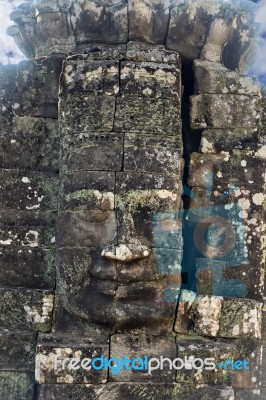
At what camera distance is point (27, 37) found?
615 centimetres

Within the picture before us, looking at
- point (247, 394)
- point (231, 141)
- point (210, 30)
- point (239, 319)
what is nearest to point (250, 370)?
point (247, 394)

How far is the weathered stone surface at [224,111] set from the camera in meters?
5.75

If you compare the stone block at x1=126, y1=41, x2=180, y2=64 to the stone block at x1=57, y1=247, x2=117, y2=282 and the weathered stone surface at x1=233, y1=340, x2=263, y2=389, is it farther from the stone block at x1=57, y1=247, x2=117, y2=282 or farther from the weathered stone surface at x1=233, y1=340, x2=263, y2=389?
the weathered stone surface at x1=233, y1=340, x2=263, y2=389

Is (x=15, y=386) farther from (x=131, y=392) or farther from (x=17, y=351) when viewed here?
(x=131, y=392)

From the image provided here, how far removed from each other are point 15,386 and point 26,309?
2.27ft

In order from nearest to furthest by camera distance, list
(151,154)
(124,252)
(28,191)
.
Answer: (124,252) < (151,154) < (28,191)

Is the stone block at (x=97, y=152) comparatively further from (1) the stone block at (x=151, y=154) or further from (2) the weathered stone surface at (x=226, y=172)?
(2) the weathered stone surface at (x=226, y=172)

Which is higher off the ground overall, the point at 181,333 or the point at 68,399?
the point at 181,333

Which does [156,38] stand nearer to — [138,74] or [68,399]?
[138,74]

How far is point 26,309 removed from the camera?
538cm

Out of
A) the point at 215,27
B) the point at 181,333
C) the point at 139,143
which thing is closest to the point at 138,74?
the point at 139,143

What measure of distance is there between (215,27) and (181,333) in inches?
120

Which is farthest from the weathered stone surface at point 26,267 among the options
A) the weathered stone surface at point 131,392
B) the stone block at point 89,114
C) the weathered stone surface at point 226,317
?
the weathered stone surface at point 226,317

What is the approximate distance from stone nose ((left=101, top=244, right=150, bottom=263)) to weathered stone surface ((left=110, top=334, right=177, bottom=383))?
2.37ft
